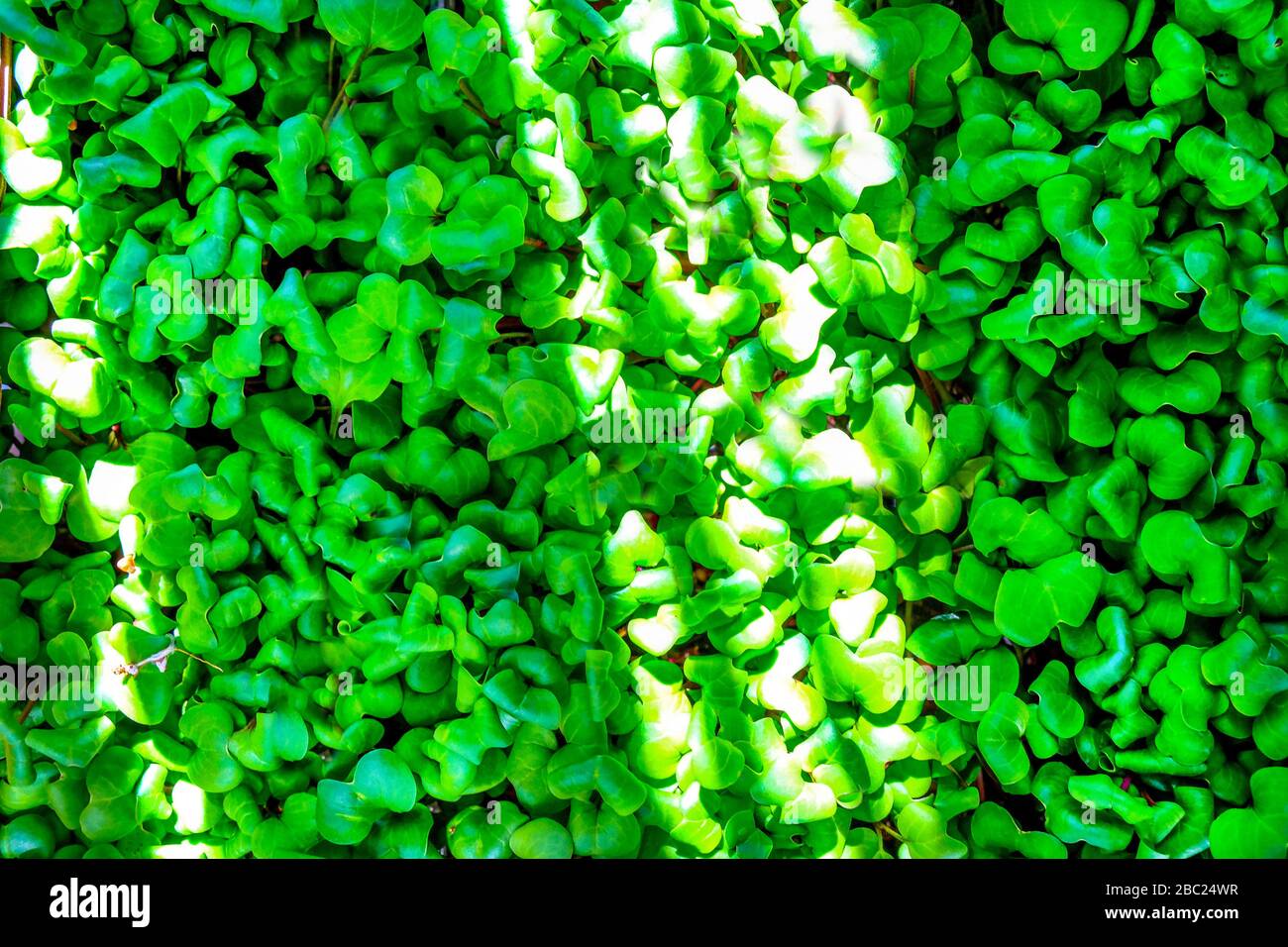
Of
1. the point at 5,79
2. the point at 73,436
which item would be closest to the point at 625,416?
the point at 73,436

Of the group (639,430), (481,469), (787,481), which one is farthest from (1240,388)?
(481,469)

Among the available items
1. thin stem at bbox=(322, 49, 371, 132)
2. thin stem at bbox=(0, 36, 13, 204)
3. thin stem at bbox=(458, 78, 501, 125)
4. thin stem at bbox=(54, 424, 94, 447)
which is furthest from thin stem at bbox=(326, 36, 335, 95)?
thin stem at bbox=(54, 424, 94, 447)

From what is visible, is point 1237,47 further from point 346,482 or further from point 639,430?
point 346,482

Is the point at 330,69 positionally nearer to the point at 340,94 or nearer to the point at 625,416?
the point at 340,94

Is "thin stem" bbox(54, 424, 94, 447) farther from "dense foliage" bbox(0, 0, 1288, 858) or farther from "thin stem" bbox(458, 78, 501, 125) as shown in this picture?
"thin stem" bbox(458, 78, 501, 125)

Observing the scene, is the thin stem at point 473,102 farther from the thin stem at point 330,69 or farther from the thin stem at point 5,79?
the thin stem at point 5,79

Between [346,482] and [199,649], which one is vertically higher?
[346,482]

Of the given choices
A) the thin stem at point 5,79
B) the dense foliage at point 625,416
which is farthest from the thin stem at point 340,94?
the thin stem at point 5,79

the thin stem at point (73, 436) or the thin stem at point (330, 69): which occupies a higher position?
the thin stem at point (330, 69)
